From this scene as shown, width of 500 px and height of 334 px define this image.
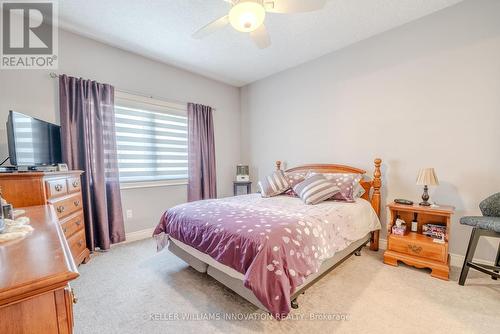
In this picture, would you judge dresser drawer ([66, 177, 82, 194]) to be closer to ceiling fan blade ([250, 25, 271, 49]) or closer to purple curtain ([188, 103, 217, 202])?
Result: purple curtain ([188, 103, 217, 202])

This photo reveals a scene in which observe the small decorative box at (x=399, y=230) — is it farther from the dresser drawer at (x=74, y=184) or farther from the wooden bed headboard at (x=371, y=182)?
the dresser drawer at (x=74, y=184)

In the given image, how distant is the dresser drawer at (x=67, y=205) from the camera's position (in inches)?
75.5

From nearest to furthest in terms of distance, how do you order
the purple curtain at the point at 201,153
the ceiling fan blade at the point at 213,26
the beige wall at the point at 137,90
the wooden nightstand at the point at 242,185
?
the ceiling fan blade at the point at 213,26 < the beige wall at the point at 137,90 < the purple curtain at the point at 201,153 < the wooden nightstand at the point at 242,185

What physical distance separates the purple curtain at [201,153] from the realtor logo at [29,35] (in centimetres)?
177

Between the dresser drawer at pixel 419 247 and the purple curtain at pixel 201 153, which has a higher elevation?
the purple curtain at pixel 201 153

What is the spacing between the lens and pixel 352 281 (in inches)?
78.6

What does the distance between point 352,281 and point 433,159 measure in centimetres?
164

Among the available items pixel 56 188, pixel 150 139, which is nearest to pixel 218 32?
pixel 150 139

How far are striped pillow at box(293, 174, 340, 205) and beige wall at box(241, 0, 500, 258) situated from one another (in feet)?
2.19

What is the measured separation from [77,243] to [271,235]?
6.96ft

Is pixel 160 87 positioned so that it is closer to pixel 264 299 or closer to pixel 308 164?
pixel 308 164

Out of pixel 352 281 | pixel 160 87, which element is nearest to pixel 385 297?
pixel 352 281

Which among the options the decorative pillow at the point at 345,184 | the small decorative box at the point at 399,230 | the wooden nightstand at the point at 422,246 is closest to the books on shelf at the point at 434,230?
the wooden nightstand at the point at 422,246

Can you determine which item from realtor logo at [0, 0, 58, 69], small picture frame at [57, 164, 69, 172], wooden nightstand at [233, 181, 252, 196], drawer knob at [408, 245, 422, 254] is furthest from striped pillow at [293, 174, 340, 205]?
realtor logo at [0, 0, 58, 69]
